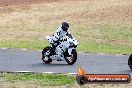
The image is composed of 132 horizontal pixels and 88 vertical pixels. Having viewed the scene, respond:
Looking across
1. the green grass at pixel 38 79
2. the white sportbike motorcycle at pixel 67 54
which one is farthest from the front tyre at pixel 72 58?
the green grass at pixel 38 79

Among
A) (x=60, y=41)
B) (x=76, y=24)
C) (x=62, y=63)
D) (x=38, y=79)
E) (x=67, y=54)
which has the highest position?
(x=60, y=41)

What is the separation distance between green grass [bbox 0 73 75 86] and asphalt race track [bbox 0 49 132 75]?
1066 mm

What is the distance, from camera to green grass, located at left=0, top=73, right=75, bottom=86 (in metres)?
15.5

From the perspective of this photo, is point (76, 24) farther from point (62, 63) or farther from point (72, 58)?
point (72, 58)

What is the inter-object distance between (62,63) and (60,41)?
3.04 ft

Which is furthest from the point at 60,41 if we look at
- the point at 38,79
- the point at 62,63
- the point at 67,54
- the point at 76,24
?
the point at 76,24

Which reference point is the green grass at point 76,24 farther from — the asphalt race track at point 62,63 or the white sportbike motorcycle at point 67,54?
the white sportbike motorcycle at point 67,54

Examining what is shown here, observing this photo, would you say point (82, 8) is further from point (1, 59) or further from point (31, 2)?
point (1, 59)

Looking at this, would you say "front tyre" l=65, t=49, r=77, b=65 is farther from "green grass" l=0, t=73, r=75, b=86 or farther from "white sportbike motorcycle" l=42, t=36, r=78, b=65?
"green grass" l=0, t=73, r=75, b=86

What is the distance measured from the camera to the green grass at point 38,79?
15.5 m

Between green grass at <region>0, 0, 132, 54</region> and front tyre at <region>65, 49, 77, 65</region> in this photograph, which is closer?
front tyre at <region>65, 49, 77, 65</region>

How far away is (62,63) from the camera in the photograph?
66.4 feet

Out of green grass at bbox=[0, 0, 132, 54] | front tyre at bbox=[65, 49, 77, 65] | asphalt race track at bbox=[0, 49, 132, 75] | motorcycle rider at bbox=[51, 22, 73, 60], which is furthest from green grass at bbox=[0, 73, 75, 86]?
green grass at bbox=[0, 0, 132, 54]

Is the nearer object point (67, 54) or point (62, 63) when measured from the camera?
point (67, 54)
